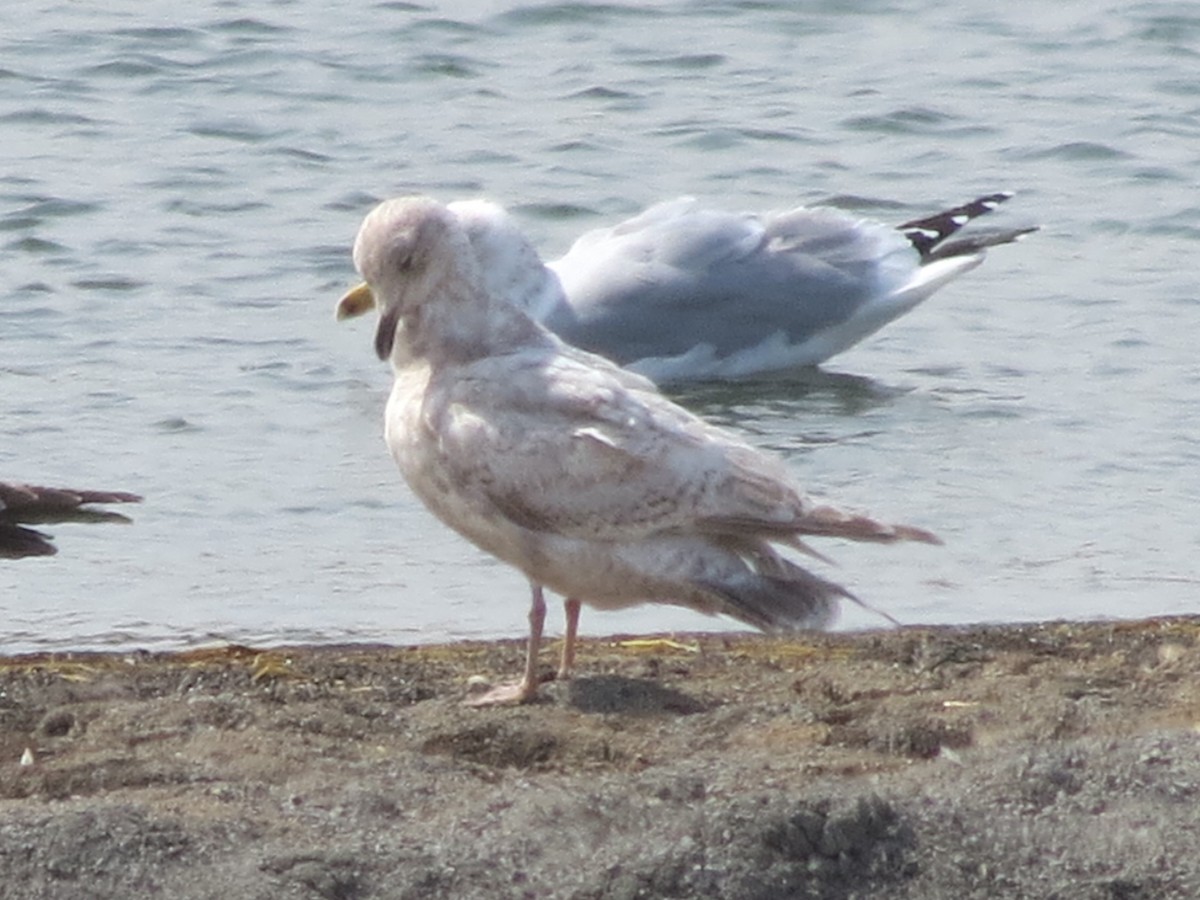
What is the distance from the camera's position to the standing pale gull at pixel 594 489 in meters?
5.42

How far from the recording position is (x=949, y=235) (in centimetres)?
1004

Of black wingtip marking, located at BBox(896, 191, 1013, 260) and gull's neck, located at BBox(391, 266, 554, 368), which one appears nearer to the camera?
gull's neck, located at BBox(391, 266, 554, 368)

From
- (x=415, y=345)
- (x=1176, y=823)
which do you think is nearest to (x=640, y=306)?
(x=415, y=345)

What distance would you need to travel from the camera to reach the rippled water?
7129mm

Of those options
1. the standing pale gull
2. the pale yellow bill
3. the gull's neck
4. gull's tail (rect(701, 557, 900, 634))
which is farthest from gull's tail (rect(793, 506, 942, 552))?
the pale yellow bill

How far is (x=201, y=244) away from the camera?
1016cm

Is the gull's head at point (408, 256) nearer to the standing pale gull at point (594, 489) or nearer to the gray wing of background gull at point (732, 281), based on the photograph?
the standing pale gull at point (594, 489)

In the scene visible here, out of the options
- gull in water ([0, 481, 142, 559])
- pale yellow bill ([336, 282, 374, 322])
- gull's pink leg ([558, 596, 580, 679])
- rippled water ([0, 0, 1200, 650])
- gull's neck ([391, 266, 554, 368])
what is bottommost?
rippled water ([0, 0, 1200, 650])

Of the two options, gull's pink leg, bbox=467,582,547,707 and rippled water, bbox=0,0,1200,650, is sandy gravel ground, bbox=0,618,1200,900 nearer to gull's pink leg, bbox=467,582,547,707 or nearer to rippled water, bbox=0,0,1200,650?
gull's pink leg, bbox=467,582,547,707

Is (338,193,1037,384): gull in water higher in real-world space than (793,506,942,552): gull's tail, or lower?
lower

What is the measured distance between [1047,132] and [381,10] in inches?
136

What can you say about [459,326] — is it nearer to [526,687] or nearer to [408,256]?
[408,256]

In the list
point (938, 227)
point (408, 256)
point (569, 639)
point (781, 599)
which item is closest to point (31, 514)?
point (408, 256)

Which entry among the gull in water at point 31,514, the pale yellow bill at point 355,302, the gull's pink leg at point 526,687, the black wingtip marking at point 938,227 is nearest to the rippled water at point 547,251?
the black wingtip marking at point 938,227
